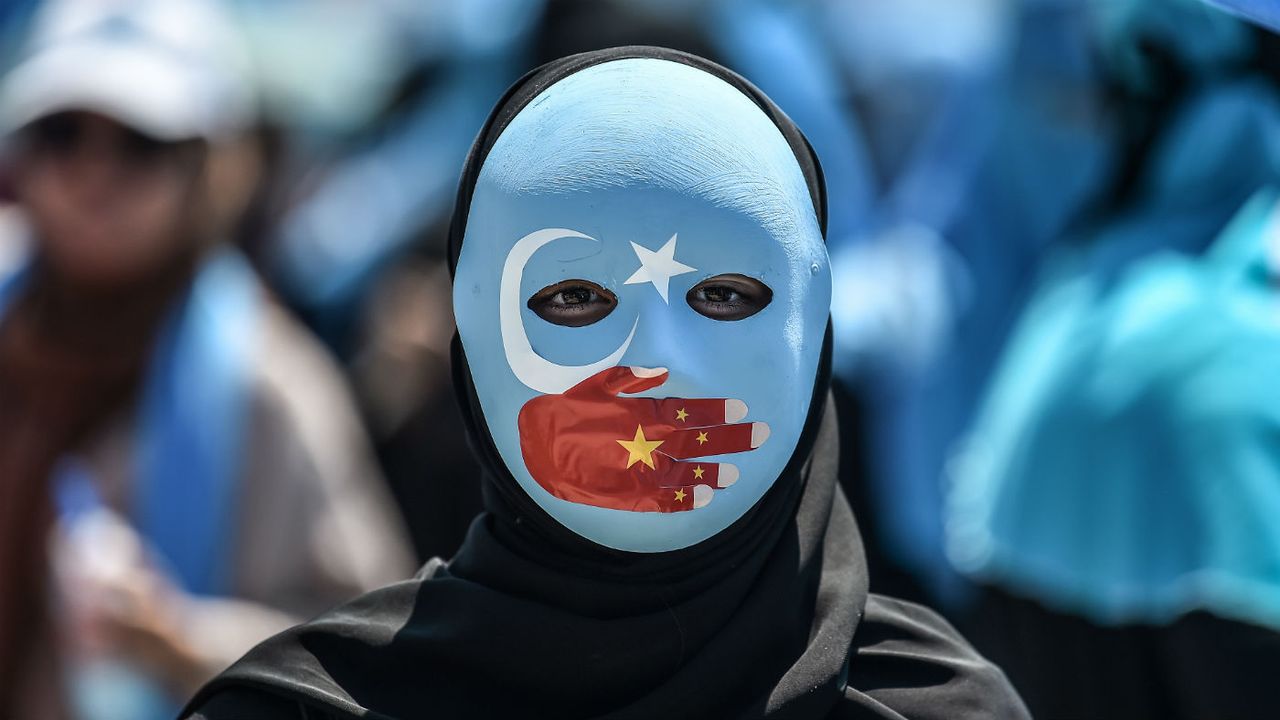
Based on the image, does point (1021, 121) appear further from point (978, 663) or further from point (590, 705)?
point (590, 705)

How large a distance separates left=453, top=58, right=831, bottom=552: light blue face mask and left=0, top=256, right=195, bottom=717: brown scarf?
167cm

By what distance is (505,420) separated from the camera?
2402 millimetres

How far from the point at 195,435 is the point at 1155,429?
6.23ft

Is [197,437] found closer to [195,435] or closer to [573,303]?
[195,435]

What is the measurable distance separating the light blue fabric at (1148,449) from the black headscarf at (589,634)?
73 cm

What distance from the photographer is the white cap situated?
3.96 metres

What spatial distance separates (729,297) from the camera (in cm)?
238

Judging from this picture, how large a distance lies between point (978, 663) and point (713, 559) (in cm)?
45

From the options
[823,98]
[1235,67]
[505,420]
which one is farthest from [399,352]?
[505,420]

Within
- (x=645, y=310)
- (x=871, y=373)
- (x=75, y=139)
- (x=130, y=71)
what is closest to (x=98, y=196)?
(x=75, y=139)

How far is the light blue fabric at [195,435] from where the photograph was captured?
3672 mm

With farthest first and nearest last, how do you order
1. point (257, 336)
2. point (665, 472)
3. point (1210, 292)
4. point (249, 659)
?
point (257, 336), point (1210, 292), point (249, 659), point (665, 472)

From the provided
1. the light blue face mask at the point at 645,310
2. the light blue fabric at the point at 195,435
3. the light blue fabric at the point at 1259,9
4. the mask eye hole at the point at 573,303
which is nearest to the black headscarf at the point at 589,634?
the light blue face mask at the point at 645,310

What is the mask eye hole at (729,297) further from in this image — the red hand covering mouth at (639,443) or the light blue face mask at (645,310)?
the red hand covering mouth at (639,443)
